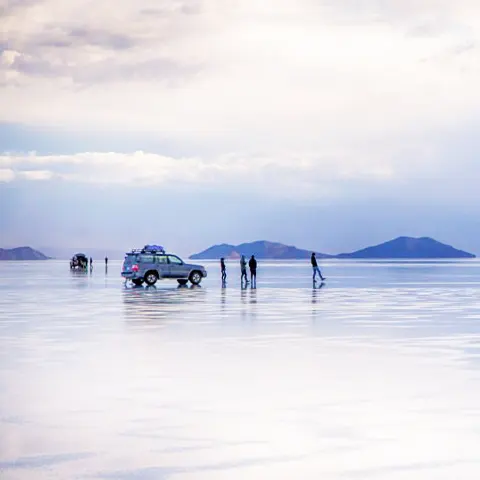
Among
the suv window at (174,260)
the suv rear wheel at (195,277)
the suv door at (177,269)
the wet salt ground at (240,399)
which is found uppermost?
the suv window at (174,260)

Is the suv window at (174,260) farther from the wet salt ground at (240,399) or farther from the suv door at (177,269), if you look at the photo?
the wet salt ground at (240,399)

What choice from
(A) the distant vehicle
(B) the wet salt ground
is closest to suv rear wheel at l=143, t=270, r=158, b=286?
(A) the distant vehicle

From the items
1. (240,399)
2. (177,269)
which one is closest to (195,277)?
(177,269)

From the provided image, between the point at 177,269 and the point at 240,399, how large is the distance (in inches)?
1580

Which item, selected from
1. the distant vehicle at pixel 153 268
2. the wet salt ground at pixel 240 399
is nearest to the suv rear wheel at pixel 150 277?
the distant vehicle at pixel 153 268

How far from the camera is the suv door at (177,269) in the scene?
51344 mm

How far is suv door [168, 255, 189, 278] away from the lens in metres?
51.3

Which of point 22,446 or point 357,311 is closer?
point 22,446

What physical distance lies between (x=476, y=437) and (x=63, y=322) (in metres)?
16.2

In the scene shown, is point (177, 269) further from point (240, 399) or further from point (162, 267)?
point (240, 399)

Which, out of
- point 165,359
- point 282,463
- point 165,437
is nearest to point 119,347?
point 165,359

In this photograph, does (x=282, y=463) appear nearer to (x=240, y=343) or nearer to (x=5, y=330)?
(x=240, y=343)

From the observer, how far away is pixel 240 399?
37.8 feet

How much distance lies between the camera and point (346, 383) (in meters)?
12.9
